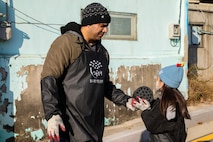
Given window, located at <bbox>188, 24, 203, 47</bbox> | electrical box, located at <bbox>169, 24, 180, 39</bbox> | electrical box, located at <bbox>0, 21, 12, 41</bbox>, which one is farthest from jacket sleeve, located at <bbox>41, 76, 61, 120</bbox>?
→ window, located at <bbox>188, 24, 203, 47</bbox>

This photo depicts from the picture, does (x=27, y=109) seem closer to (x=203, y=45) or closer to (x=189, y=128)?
(x=189, y=128)

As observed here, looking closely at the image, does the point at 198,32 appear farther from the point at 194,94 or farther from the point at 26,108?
the point at 26,108

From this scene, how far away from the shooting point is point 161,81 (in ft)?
12.5

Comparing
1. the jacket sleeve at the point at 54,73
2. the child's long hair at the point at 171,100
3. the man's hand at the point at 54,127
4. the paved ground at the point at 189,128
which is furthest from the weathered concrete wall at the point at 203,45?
the man's hand at the point at 54,127

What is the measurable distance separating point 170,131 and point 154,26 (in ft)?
16.3

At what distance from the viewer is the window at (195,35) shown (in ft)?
34.6

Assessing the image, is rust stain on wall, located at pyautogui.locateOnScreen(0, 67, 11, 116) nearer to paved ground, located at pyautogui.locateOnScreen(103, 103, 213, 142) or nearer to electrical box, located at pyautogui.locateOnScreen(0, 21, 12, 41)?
electrical box, located at pyautogui.locateOnScreen(0, 21, 12, 41)

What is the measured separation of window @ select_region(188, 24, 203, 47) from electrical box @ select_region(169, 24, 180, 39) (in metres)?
1.96

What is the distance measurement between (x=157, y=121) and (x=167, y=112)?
141 mm

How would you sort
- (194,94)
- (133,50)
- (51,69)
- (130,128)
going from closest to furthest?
1. (51,69)
2. (130,128)
3. (133,50)
4. (194,94)

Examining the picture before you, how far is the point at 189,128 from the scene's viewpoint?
757 cm

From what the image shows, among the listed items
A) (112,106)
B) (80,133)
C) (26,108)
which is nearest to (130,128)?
(112,106)

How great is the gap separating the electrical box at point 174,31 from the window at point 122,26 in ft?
3.49

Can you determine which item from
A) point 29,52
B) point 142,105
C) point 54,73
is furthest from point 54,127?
point 29,52
